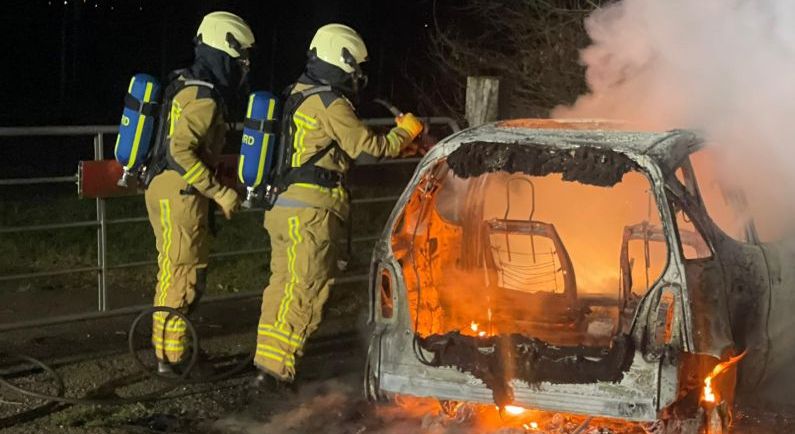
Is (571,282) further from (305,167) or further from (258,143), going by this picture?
(258,143)

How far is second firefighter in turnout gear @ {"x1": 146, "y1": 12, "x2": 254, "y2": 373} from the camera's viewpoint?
6.82m

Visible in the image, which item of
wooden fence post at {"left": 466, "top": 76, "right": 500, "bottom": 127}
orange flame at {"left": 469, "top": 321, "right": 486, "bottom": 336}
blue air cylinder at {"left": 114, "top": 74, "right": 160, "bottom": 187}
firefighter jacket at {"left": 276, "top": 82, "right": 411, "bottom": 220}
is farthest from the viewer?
wooden fence post at {"left": 466, "top": 76, "right": 500, "bottom": 127}

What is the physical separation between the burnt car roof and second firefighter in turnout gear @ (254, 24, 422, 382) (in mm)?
712

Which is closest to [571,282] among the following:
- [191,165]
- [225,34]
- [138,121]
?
[191,165]

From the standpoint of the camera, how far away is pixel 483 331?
21.2 ft

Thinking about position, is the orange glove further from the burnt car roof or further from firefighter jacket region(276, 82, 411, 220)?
the burnt car roof

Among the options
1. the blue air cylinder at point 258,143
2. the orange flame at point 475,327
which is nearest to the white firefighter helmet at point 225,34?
the blue air cylinder at point 258,143

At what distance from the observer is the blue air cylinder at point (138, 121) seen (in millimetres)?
6887

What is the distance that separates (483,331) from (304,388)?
1.37 metres

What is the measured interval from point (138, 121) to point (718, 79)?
3.65 metres

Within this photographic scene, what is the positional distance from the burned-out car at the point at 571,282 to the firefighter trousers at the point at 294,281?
685 millimetres

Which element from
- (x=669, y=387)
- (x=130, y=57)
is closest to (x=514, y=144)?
(x=669, y=387)

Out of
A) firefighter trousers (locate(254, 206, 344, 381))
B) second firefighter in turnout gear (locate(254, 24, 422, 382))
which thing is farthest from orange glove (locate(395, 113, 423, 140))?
firefighter trousers (locate(254, 206, 344, 381))

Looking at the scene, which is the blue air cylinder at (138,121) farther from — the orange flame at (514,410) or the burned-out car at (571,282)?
the orange flame at (514,410)
